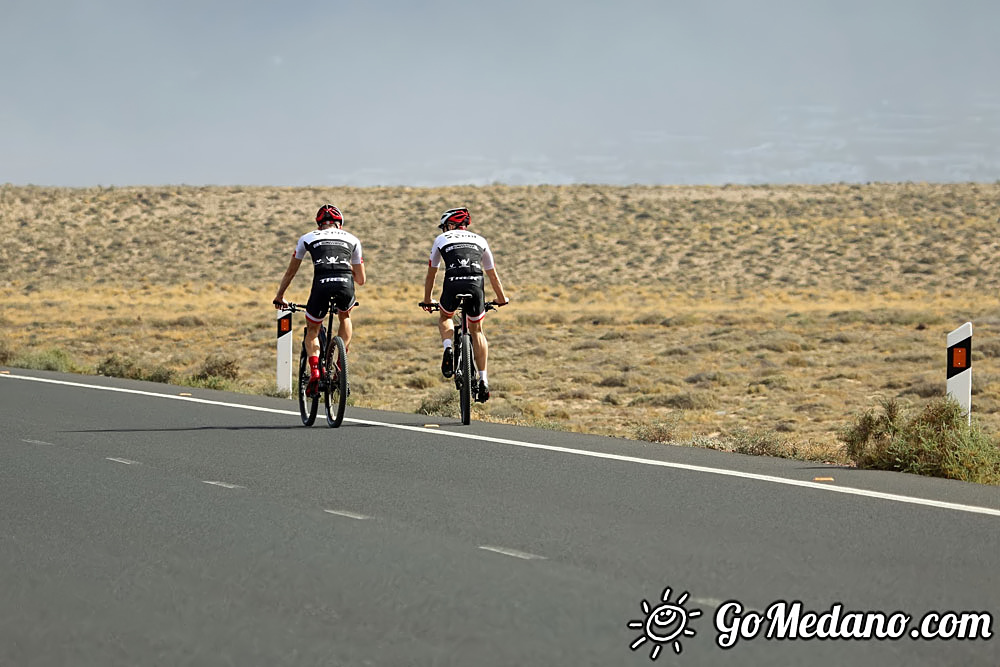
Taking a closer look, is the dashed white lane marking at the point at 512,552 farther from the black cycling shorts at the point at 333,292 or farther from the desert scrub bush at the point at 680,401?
the desert scrub bush at the point at 680,401

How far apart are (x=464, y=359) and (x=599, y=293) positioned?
5215cm

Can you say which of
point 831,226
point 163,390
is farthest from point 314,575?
point 831,226

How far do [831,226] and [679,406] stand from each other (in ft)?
212

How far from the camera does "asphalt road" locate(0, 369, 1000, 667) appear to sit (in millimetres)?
5395

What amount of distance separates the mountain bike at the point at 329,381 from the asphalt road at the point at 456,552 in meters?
1.17

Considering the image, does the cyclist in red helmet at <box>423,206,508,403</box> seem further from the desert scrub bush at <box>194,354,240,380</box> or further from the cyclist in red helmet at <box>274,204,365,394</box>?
the desert scrub bush at <box>194,354,240,380</box>

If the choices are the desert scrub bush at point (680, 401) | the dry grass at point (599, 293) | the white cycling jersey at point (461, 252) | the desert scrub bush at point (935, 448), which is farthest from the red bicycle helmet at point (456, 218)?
the desert scrub bush at point (680, 401)

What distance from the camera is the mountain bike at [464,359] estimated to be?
1315 cm

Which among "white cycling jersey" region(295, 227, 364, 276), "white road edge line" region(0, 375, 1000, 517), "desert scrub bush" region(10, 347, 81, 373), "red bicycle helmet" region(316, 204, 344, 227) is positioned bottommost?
"white road edge line" region(0, 375, 1000, 517)

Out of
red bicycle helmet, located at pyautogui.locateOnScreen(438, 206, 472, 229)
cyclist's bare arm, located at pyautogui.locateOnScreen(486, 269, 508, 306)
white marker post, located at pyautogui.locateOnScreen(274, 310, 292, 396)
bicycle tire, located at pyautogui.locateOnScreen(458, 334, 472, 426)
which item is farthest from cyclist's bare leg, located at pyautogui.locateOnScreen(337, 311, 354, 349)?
white marker post, located at pyautogui.locateOnScreen(274, 310, 292, 396)

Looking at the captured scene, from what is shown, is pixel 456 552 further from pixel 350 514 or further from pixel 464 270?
pixel 464 270

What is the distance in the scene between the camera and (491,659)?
16.9 ft

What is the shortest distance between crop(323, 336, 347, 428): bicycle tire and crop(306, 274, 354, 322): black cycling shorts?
0.36 metres

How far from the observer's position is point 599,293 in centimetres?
6494
